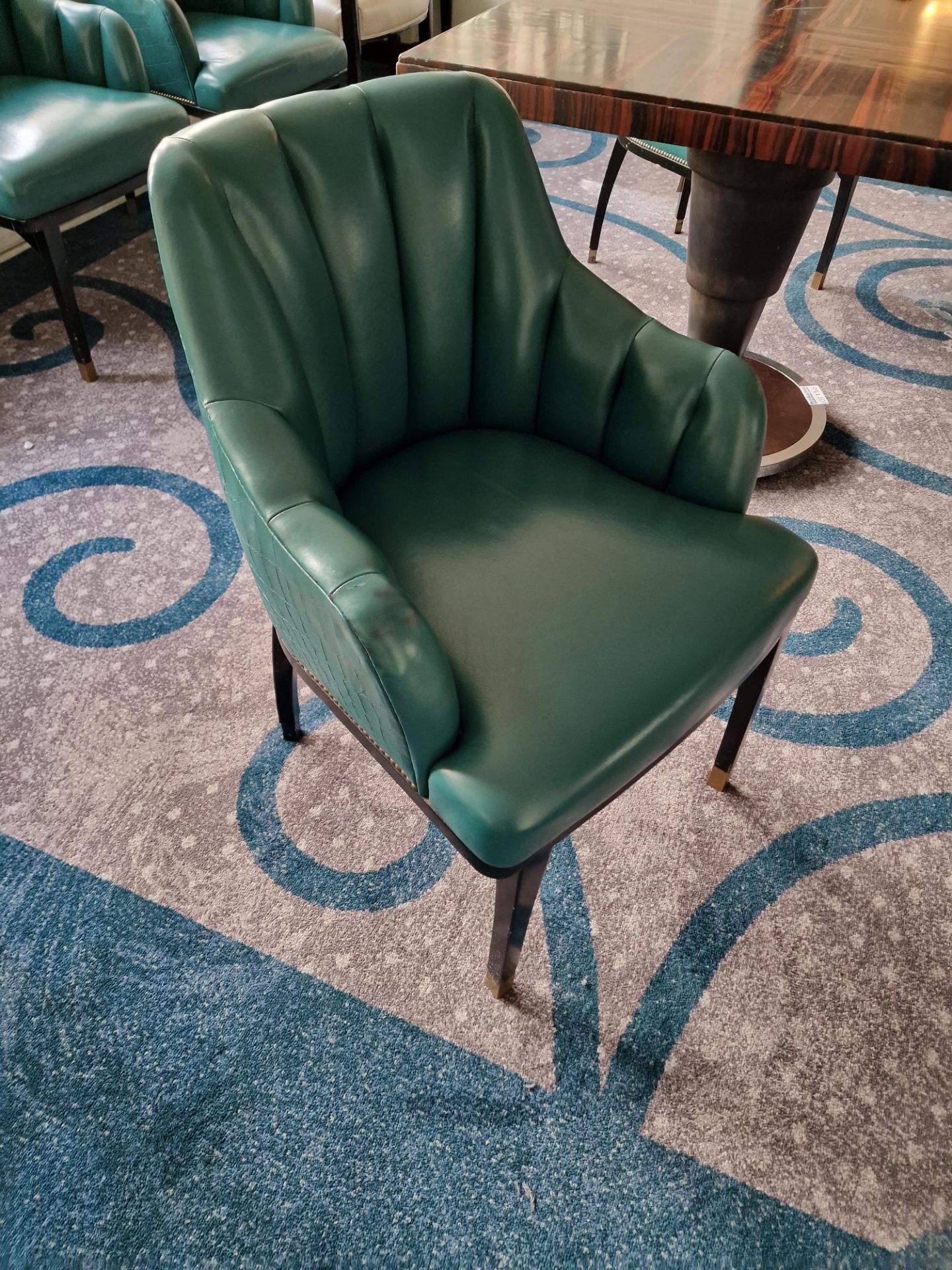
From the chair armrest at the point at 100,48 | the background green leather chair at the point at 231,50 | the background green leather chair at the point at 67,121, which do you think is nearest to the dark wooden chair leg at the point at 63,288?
the background green leather chair at the point at 67,121

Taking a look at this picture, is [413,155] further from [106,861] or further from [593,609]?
[106,861]

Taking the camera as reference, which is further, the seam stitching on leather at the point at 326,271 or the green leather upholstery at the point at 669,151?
the green leather upholstery at the point at 669,151

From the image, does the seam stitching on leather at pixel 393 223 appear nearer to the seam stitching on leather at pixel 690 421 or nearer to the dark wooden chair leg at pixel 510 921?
the seam stitching on leather at pixel 690 421

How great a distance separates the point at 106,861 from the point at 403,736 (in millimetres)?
599

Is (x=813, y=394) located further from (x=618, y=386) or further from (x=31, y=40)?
(x=31, y=40)

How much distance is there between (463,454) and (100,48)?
5.15ft

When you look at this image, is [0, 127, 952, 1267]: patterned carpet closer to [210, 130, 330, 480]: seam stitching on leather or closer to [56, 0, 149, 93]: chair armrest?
[210, 130, 330, 480]: seam stitching on leather

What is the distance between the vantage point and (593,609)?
2.97 feet

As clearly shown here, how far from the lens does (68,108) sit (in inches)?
72.9

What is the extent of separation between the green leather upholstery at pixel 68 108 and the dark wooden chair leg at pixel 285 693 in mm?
1145

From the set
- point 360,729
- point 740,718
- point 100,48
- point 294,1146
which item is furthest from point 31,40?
point 294,1146

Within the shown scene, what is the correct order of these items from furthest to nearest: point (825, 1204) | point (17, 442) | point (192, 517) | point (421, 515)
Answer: point (17, 442) → point (192, 517) → point (421, 515) → point (825, 1204)

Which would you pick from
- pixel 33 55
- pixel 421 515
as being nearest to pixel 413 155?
pixel 421 515

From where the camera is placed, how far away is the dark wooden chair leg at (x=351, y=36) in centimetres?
246
